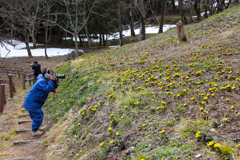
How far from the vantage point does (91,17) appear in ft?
82.8

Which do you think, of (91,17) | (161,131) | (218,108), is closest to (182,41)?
(218,108)

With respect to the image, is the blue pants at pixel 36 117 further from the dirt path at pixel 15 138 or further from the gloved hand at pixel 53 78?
the gloved hand at pixel 53 78

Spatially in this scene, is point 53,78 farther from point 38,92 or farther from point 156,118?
point 156,118

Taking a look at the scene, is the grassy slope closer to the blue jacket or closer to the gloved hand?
the blue jacket

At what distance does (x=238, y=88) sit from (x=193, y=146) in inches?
85.3

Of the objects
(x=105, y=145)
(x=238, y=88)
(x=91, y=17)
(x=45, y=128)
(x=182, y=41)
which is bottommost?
(x=45, y=128)

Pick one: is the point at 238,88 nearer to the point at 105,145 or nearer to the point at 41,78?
the point at 105,145

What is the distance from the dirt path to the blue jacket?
1.09m

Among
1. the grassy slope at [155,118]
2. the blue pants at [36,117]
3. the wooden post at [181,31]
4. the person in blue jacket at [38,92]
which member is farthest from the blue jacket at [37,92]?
the wooden post at [181,31]

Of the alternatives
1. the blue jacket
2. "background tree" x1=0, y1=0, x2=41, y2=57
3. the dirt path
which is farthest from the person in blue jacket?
"background tree" x1=0, y1=0, x2=41, y2=57

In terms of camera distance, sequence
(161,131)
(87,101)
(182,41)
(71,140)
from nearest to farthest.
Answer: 1. (161,131)
2. (71,140)
3. (87,101)
4. (182,41)

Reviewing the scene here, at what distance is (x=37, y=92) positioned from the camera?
5000mm

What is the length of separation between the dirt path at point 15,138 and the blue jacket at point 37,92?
1091 mm

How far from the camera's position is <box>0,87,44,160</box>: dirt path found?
Answer: 4.48 metres
